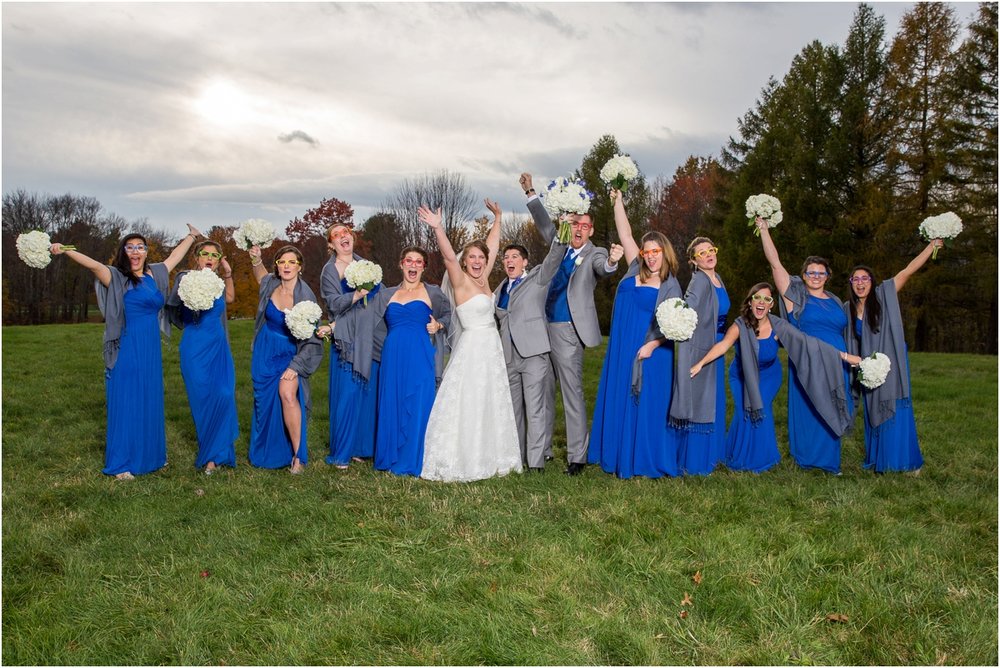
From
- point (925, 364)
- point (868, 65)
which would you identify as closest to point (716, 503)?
point (925, 364)

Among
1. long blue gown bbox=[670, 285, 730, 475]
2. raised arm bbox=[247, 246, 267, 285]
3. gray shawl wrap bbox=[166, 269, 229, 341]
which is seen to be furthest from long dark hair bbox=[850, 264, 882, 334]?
gray shawl wrap bbox=[166, 269, 229, 341]

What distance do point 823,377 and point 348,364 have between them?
5241mm

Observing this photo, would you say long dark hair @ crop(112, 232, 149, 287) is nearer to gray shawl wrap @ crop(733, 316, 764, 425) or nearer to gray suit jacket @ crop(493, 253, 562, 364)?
gray suit jacket @ crop(493, 253, 562, 364)

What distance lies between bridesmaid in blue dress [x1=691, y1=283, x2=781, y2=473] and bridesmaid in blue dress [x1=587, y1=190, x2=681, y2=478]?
89cm

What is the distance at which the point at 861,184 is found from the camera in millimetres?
31625

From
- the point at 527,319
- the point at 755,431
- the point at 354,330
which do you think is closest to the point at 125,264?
the point at 354,330

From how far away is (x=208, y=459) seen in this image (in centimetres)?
867

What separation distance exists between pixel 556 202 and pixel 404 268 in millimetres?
1812

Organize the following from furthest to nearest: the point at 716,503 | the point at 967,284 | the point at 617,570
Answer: the point at 967,284, the point at 716,503, the point at 617,570

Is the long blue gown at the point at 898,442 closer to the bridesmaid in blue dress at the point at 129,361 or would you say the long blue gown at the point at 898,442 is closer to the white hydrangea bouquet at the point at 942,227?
the white hydrangea bouquet at the point at 942,227

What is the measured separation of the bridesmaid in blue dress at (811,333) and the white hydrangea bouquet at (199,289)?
596 centimetres

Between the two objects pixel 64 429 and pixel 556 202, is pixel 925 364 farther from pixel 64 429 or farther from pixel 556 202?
→ pixel 64 429

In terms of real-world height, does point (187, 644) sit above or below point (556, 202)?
below

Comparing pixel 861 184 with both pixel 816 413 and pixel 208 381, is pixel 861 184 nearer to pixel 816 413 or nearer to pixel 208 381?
pixel 816 413
